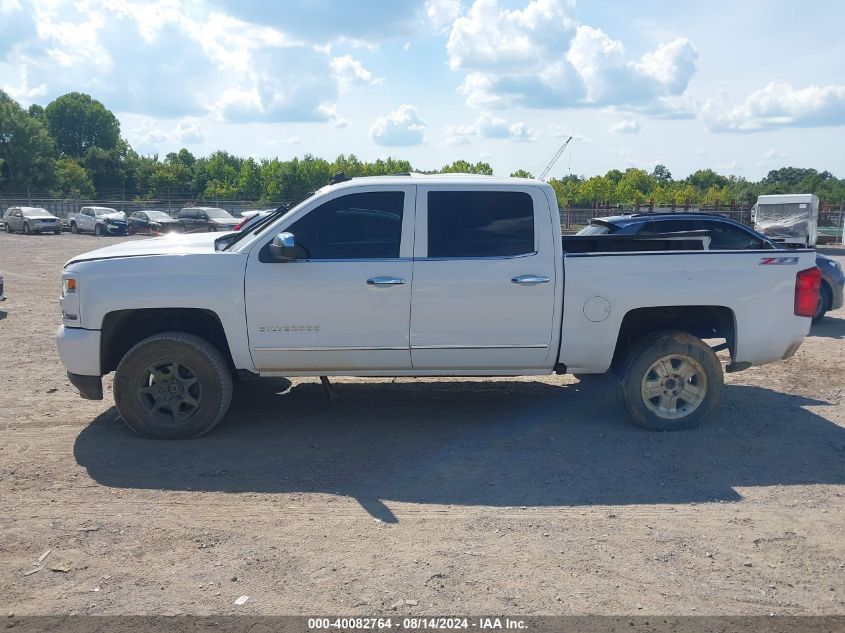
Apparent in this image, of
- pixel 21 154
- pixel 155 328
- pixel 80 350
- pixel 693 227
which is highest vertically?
pixel 21 154

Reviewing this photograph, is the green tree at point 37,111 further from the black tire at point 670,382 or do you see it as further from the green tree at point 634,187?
the black tire at point 670,382

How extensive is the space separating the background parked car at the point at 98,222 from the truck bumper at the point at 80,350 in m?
37.2

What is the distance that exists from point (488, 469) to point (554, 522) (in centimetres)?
91

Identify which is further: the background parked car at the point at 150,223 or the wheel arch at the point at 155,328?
the background parked car at the point at 150,223

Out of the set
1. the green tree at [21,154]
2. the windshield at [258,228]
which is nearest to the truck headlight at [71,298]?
the windshield at [258,228]

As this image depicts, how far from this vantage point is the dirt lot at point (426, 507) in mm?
3738

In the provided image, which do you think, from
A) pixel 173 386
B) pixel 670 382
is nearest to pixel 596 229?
pixel 670 382

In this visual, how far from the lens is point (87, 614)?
3533 millimetres

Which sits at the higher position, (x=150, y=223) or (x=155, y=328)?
(x=155, y=328)

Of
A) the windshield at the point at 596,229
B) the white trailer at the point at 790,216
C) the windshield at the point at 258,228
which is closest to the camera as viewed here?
the windshield at the point at 258,228

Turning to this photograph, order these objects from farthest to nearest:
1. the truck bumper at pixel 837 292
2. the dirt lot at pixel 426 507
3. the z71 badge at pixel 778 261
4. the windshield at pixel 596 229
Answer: the truck bumper at pixel 837 292, the windshield at pixel 596 229, the z71 badge at pixel 778 261, the dirt lot at pixel 426 507

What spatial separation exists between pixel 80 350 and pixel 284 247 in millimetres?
1818

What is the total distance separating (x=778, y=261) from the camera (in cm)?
601

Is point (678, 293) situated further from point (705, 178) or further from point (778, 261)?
point (705, 178)
